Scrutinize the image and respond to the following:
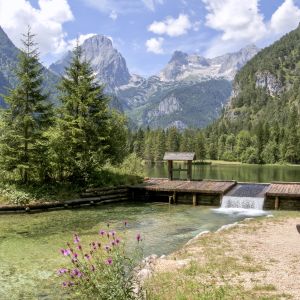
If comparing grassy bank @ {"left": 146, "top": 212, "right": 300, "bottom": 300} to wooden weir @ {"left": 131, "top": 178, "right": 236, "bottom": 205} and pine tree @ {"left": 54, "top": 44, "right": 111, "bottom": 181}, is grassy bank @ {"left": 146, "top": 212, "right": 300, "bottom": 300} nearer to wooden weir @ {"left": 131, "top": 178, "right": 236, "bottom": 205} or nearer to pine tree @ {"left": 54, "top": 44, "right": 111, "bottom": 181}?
wooden weir @ {"left": 131, "top": 178, "right": 236, "bottom": 205}

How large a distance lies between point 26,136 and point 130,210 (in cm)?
1183

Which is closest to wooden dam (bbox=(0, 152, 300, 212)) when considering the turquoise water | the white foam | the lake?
the white foam

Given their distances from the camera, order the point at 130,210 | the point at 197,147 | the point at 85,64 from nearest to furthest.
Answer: the point at 130,210, the point at 85,64, the point at 197,147

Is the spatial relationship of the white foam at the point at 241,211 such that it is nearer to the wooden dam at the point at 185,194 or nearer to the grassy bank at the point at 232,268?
the wooden dam at the point at 185,194

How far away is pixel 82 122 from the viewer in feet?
128

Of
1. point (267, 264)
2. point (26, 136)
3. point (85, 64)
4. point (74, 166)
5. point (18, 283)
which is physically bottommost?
point (18, 283)

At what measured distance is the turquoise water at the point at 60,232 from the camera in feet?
50.2

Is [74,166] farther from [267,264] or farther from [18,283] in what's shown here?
[267,264]

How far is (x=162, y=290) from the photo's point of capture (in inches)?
464

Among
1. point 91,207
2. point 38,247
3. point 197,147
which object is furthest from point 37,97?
point 197,147

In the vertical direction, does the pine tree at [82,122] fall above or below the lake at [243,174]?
above

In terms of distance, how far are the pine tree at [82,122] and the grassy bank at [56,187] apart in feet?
5.02

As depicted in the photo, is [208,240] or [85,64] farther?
[85,64]

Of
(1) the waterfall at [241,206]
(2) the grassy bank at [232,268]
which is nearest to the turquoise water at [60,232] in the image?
(1) the waterfall at [241,206]
